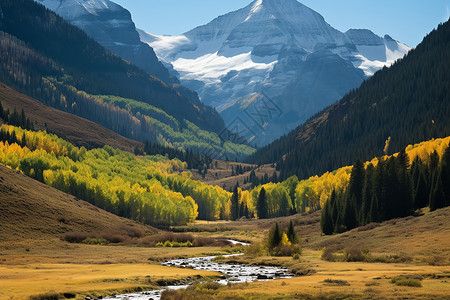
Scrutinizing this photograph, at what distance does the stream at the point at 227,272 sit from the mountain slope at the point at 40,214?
35075 millimetres

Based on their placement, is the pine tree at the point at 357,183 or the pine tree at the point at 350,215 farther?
the pine tree at the point at 357,183

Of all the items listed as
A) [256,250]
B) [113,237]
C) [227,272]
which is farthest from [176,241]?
[227,272]

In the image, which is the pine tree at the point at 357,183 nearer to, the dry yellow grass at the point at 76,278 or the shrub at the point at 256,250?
the shrub at the point at 256,250

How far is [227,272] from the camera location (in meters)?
71.4

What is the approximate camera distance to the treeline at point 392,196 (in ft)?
361

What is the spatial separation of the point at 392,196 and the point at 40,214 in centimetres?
7756

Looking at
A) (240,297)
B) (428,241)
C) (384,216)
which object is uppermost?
(384,216)

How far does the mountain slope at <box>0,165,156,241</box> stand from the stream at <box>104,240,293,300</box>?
115ft

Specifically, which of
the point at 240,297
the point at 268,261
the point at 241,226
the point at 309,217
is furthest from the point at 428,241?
the point at 241,226

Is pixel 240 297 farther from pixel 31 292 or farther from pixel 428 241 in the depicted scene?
pixel 428 241

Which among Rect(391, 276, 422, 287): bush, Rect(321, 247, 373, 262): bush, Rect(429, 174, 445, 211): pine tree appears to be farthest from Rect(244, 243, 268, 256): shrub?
Rect(391, 276, 422, 287): bush

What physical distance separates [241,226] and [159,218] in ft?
100

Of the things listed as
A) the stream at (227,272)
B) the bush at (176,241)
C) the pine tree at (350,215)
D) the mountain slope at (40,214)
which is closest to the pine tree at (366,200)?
the pine tree at (350,215)

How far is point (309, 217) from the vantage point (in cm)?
17688
